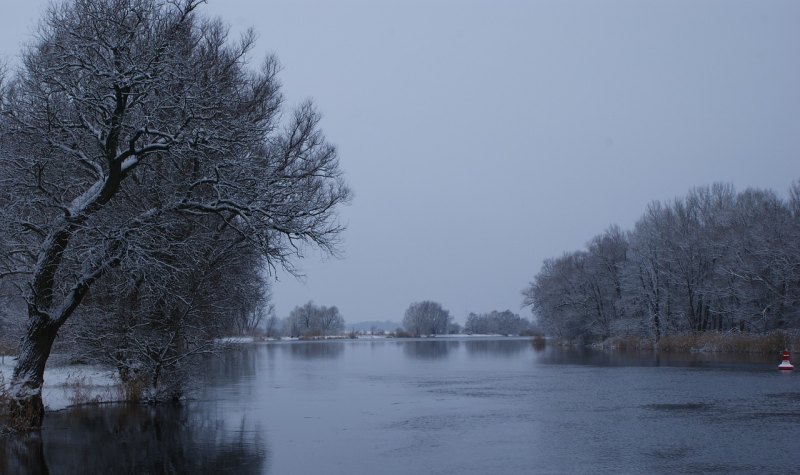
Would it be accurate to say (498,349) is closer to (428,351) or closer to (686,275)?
(428,351)

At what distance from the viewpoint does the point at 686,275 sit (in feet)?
218

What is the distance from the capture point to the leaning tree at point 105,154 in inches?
616

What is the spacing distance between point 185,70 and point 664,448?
13.2 metres

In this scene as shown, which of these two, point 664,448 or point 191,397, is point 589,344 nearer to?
point 191,397

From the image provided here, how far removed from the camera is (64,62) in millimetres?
15648

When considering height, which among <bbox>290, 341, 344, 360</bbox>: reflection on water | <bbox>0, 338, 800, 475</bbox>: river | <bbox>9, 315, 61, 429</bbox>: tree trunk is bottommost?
<bbox>0, 338, 800, 475</bbox>: river

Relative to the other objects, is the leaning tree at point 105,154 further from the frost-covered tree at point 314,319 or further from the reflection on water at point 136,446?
the frost-covered tree at point 314,319

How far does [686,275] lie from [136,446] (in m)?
59.9

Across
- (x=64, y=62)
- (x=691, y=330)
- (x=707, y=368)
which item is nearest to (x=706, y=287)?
(x=691, y=330)

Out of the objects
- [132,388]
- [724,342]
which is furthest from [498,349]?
[132,388]

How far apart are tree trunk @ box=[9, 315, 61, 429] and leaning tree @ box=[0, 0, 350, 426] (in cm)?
3

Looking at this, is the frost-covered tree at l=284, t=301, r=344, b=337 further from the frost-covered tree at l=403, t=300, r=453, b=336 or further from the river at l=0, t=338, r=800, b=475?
the river at l=0, t=338, r=800, b=475

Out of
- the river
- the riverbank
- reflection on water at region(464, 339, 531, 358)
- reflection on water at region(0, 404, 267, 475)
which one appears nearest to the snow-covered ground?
the river

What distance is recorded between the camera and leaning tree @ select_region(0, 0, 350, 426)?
1564 cm
